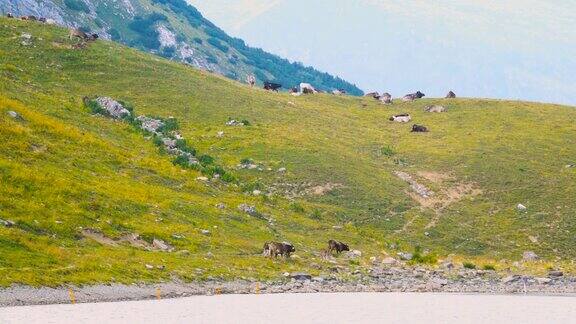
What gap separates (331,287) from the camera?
4347cm

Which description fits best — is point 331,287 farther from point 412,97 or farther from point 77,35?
point 412,97

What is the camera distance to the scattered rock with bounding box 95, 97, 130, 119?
79.1 meters

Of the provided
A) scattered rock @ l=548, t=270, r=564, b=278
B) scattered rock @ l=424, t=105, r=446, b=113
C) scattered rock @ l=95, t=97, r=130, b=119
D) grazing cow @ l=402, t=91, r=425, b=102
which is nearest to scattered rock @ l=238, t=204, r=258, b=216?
scattered rock @ l=548, t=270, r=564, b=278

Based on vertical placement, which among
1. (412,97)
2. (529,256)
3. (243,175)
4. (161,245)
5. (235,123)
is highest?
(412,97)

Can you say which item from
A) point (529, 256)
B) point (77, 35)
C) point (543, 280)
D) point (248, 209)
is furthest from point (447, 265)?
point (77, 35)

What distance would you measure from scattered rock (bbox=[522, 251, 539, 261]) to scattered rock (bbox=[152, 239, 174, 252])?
25.9m

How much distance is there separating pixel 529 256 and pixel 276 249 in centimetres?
2001

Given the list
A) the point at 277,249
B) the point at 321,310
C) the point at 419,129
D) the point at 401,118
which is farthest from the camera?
the point at 401,118

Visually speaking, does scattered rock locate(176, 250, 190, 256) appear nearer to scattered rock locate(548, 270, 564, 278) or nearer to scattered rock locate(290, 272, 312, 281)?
scattered rock locate(290, 272, 312, 281)

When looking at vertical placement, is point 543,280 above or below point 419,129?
below

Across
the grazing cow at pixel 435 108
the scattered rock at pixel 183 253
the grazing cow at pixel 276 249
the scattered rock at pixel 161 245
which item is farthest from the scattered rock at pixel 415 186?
the scattered rock at pixel 161 245

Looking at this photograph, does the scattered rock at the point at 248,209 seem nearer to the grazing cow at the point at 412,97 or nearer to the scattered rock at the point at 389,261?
the scattered rock at the point at 389,261

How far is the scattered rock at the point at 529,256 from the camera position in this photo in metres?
57.5

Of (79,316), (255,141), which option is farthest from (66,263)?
(255,141)
